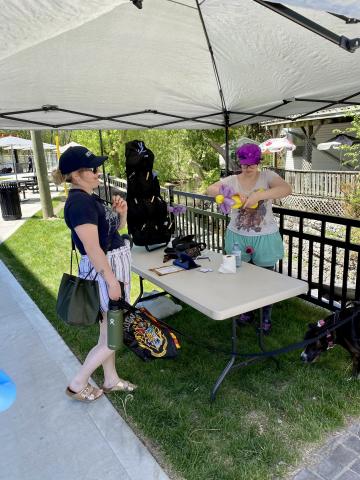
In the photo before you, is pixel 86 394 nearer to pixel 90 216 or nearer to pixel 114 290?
pixel 114 290

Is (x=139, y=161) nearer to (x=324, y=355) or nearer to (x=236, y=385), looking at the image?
(x=236, y=385)

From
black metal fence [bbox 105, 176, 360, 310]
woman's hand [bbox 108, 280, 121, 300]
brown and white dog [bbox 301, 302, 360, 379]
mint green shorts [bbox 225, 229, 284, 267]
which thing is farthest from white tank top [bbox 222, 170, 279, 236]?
woman's hand [bbox 108, 280, 121, 300]

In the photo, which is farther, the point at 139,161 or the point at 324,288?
the point at 324,288

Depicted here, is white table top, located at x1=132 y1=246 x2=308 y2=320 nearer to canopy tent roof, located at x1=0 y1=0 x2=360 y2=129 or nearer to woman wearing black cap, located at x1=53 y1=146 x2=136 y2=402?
woman wearing black cap, located at x1=53 y1=146 x2=136 y2=402

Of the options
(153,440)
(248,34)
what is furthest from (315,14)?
(153,440)

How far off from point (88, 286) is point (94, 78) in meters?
1.93

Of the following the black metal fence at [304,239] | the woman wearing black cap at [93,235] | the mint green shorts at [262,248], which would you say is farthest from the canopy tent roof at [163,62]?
the mint green shorts at [262,248]

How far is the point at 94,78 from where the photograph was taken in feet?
10.9

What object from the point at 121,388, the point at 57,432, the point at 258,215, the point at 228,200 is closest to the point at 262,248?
the point at 258,215

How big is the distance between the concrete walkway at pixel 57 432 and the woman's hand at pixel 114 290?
3.04 ft

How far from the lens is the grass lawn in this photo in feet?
7.52

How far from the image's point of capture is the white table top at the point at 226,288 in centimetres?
244

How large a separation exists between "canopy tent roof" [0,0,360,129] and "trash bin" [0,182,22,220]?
7.54m

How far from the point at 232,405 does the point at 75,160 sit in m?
2.05
